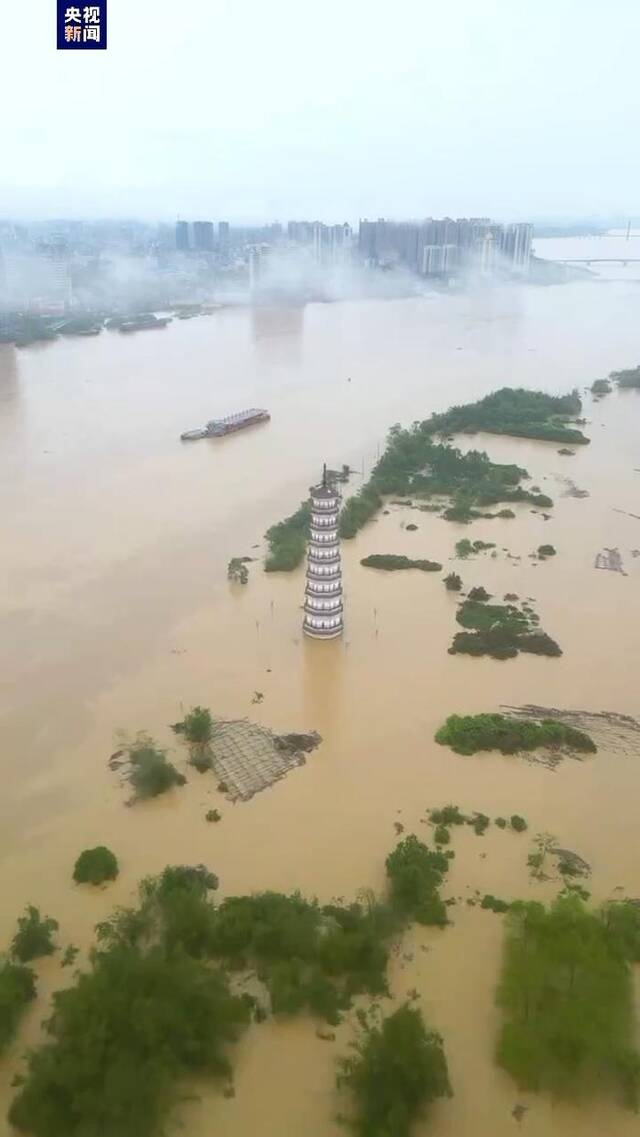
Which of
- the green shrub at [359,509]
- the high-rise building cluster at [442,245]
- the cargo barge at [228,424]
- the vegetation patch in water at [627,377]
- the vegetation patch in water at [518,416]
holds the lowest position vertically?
the green shrub at [359,509]

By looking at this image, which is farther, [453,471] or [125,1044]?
[453,471]

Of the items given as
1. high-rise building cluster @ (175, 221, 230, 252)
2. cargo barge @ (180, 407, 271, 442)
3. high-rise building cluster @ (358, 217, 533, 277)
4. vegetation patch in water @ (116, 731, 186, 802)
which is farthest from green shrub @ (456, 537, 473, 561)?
high-rise building cluster @ (175, 221, 230, 252)

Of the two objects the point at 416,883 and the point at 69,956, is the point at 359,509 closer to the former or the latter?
the point at 416,883

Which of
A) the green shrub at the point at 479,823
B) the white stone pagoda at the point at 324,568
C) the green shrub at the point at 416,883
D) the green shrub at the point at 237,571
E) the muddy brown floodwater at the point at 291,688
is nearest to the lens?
the muddy brown floodwater at the point at 291,688

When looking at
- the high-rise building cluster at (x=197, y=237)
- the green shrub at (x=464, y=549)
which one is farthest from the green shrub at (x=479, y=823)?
the high-rise building cluster at (x=197, y=237)

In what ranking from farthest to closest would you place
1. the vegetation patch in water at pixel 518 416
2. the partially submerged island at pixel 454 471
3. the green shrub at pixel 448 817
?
the vegetation patch in water at pixel 518 416 → the partially submerged island at pixel 454 471 → the green shrub at pixel 448 817

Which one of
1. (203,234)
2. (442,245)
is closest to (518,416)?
(442,245)

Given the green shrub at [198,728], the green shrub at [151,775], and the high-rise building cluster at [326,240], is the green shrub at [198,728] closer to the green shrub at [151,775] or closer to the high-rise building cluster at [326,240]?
the green shrub at [151,775]

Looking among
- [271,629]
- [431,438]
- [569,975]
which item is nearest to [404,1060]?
[569,975]
